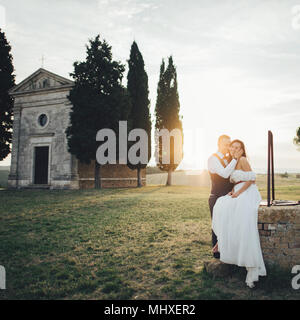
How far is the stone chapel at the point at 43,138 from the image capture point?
69.5 feet

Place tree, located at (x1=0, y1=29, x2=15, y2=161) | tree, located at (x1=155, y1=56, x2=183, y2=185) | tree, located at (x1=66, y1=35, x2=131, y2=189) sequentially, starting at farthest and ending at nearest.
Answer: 1. tree, located at (x1=155, y1=56, x2=183, y2=185)
2. tree, located at (x1=0, y1=29, x2=15, y2=161)
3. tree, located at (x1=66, y1=35, x2=131, y2=189)

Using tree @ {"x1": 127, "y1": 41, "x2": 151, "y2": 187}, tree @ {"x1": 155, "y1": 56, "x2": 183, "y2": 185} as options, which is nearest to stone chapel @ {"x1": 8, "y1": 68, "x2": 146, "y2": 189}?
tree @ {"x1": 127, "y1": 41, "x2": 151, "y2": 187}

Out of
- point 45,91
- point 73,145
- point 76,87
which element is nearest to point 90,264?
point 73,145

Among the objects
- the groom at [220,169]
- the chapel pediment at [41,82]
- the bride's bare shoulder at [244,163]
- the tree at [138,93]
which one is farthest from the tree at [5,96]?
the bride's bare shoulder at [244,163]

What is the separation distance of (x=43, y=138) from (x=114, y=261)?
19.8 metres

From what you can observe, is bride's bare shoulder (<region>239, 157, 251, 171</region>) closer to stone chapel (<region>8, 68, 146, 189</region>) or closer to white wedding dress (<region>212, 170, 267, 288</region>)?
white wedding dress (<region>212, 170, 267, 288</region>)

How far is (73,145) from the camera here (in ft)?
65.7

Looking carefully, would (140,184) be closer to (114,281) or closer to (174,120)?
(174,120)

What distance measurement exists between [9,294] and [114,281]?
1.47 metres

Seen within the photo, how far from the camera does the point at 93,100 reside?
20125mm

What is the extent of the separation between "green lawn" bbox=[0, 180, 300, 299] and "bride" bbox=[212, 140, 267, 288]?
0.32 metres

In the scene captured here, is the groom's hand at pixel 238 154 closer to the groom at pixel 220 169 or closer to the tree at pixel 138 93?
the groom at pixel 220 169

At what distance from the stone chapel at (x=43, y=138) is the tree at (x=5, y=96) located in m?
1.37

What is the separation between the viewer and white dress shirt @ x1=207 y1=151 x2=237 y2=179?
444cm
